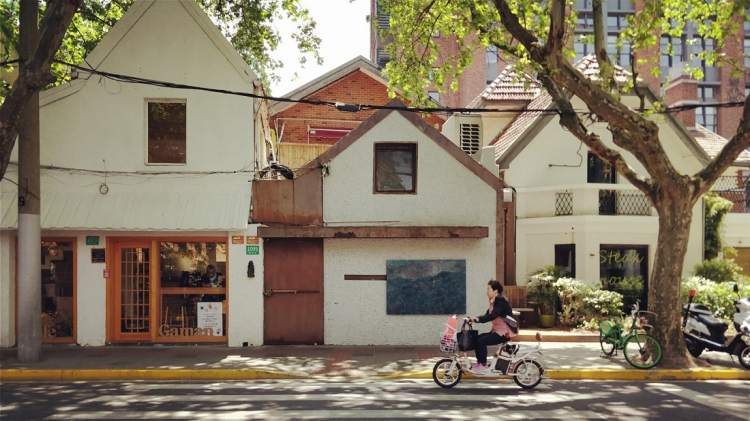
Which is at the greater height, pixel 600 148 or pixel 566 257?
pixel 600 148

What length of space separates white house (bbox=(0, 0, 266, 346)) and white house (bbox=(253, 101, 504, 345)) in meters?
0.82

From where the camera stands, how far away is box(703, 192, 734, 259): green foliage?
1991 centimetres

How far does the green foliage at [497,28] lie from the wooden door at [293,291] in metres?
4.80

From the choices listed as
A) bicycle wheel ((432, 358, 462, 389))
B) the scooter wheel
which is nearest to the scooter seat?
the scooter wheel

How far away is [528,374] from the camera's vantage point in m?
9.76

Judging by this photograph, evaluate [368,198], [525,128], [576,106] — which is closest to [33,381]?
[368,198]

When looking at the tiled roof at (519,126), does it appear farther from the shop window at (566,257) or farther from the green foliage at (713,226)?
the green foliage at (713,226)

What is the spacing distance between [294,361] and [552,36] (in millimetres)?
8029

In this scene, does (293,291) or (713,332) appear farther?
(293,291)

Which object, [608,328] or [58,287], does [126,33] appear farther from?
[608,328]

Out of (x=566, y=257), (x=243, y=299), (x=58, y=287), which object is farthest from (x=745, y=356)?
(x=58, y=287)

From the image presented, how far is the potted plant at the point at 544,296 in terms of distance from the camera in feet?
53.8

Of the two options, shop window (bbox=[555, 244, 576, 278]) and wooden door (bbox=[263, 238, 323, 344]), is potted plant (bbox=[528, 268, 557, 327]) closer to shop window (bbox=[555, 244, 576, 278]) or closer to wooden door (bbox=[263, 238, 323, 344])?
shop window (bbox=[555, 244, 576, 278])

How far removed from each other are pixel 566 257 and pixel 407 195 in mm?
7515
